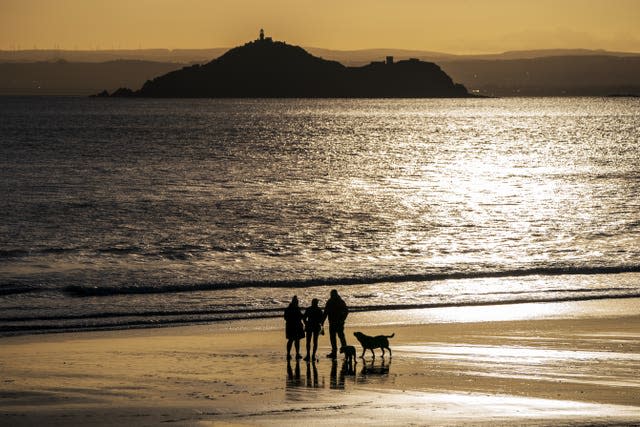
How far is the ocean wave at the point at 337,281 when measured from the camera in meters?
31.5

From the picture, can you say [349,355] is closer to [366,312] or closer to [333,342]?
[333,342]

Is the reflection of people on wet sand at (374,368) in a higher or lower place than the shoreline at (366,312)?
higher

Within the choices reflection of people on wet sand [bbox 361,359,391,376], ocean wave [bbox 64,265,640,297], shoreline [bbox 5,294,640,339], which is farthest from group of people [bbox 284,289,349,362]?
ocean wave [bbox 64,265,640,297]

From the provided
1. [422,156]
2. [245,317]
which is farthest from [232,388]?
[422,156]

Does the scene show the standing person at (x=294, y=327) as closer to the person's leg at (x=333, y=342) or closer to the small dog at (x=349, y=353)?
the person's leg at (x=333, y=342)

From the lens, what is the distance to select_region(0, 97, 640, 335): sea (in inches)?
1174

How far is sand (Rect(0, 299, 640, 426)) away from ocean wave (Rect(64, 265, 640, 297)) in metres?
7.95

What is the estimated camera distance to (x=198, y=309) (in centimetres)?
2764

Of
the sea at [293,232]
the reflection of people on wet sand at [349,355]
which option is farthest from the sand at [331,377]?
the sea at [293,232]

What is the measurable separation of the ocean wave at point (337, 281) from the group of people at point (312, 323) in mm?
12250

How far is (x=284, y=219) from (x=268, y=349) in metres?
33.0

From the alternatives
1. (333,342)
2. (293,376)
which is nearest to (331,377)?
(293,376)

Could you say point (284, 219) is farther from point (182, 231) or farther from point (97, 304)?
point (97, 304)

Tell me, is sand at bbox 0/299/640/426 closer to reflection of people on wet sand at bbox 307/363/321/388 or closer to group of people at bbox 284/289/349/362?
reflection of people on wet sand at bbox 307/363/321/388
